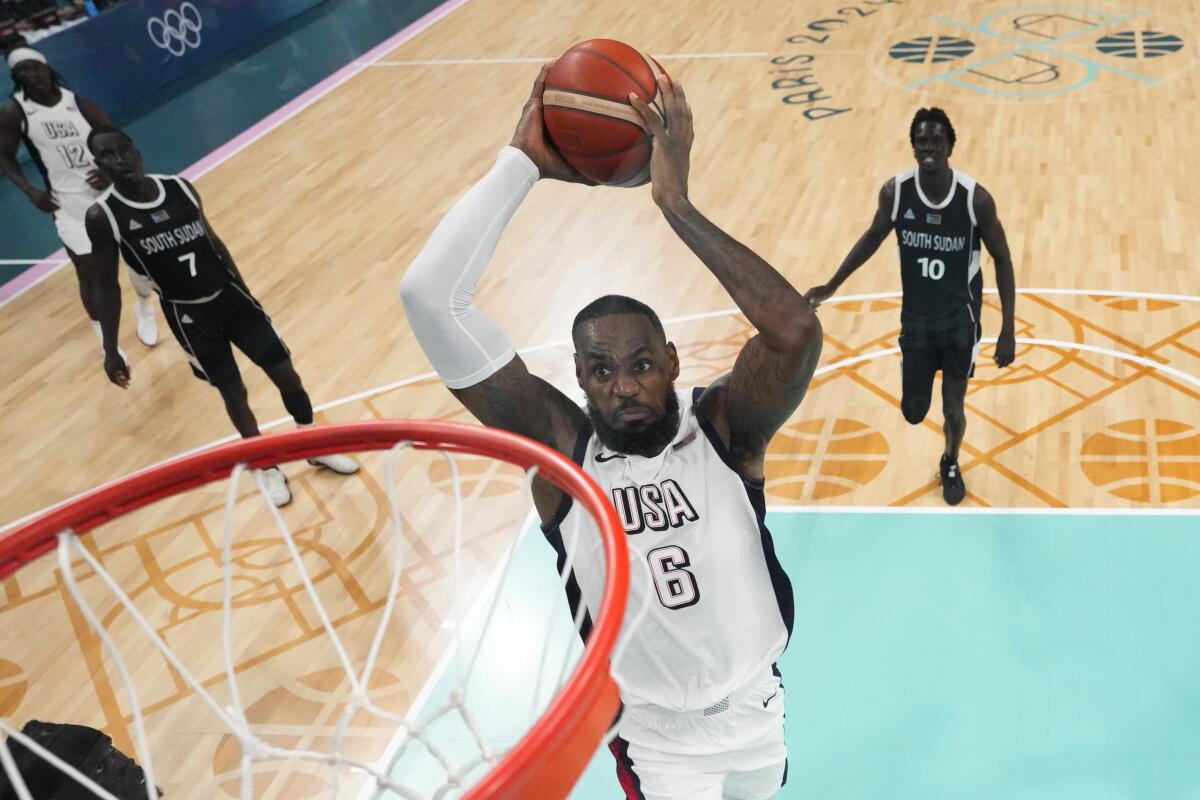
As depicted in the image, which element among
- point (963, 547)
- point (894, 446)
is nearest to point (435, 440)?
point (963, 547)

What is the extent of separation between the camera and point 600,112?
254cm

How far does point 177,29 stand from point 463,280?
11.5 m

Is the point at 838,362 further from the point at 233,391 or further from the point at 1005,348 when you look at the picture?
the point at 233,391

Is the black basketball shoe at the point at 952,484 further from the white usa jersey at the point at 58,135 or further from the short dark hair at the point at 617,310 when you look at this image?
the white usa jersey at the point at 58,135

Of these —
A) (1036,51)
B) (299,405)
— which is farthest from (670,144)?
(1036,51)

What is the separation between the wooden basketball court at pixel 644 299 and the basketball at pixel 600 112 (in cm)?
246

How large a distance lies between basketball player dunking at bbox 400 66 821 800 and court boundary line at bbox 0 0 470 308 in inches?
276

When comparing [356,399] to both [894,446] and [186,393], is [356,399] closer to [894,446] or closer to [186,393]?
[186,393]

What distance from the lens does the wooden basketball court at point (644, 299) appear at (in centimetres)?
486

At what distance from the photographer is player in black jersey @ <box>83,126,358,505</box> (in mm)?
4934

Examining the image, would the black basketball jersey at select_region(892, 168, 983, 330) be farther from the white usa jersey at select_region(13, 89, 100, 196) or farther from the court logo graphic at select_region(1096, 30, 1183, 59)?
the court logo graphic at select_region(1096, 30, 1183, 59)

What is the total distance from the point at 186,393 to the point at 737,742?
4899 millimetres

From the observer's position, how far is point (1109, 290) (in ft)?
20.9

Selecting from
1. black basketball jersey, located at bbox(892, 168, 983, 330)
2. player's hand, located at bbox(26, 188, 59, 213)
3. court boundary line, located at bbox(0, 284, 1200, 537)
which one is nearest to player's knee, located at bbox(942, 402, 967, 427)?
black basketball jersey, located at bbox(892, 168, 983, 330)
